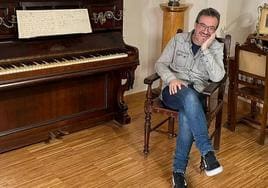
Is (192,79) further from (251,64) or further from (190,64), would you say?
(251,64)

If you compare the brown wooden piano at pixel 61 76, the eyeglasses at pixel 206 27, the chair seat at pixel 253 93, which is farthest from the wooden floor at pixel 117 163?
the eyeglasses at pixel 206 27

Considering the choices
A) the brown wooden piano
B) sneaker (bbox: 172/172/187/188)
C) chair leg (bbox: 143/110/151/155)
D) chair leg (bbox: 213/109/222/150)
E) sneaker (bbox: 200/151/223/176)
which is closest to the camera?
sneaker (bbox: 200/151/223/176)

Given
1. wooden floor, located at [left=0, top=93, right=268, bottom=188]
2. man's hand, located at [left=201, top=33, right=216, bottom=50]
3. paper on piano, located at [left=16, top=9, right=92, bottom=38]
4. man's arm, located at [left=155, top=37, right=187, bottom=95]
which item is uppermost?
paper on piano, located at [left=16, top=9, right=92, bottom=38]

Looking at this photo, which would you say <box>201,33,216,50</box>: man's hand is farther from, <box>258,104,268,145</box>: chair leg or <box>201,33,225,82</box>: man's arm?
<box>258,104,268,145</box>: chair leg

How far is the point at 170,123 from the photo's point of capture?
325cm

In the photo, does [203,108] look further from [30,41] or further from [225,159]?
[30,41]

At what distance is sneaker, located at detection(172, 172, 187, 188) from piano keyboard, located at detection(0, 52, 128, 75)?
110 cm

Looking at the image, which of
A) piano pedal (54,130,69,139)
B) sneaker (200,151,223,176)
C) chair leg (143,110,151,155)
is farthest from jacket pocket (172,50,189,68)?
piano pedal (54,130,69,139)

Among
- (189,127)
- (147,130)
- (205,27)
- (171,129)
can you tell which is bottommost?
(171,129)

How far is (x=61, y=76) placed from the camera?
2.81 metres

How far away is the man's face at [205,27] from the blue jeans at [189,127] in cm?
39

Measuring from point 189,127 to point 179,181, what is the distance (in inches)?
14.4

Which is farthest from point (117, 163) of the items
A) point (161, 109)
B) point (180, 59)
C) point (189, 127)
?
point (180, 59)

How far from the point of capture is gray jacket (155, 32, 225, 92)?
266 centimetres
